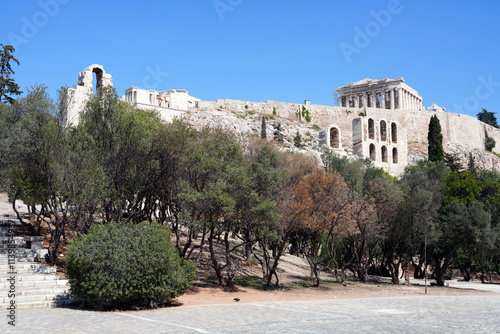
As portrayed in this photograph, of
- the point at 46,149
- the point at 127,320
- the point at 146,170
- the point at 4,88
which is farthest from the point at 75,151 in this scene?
the point at 4,88

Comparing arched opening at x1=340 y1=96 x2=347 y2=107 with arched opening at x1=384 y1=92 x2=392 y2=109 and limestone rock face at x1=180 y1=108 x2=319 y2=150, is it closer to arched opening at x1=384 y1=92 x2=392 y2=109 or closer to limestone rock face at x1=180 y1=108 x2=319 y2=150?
arched opening at x1=384 y1=92 x2=392 y2=109

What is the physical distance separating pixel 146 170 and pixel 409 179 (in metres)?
18.2

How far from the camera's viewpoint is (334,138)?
72.0m

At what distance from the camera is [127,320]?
40.5ft

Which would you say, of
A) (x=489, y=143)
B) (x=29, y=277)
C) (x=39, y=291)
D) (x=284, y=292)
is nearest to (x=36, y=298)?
(x=39, y=291)

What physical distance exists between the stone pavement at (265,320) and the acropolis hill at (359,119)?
1448 inches

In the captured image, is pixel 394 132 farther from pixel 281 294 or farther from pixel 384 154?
pixel 281 294

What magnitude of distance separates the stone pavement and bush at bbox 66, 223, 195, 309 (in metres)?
0.56

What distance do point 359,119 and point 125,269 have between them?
6060 cm

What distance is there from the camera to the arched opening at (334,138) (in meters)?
70.5

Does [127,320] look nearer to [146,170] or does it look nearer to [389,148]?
[146,170]

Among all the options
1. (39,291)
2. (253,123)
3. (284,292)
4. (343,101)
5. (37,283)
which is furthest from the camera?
(343,101)

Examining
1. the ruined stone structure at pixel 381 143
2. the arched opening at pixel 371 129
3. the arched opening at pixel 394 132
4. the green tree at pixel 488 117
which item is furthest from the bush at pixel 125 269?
the green tree at pixel 488 117

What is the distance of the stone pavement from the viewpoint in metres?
11.0
